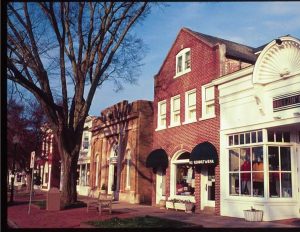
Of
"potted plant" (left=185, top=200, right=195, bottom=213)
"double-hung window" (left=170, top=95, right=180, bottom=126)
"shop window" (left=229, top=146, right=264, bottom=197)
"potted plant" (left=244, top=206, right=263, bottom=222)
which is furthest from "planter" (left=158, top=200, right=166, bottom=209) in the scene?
"potted plant" (left=244, top=206, right=263, bottom=222)

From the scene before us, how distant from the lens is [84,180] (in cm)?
3834

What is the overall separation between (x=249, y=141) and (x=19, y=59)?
1198cm

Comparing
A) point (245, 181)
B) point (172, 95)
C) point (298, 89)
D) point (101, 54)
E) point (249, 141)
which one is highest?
point (101, 54)

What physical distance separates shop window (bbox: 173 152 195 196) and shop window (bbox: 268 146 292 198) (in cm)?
566

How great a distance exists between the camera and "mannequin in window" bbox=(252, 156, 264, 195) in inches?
661

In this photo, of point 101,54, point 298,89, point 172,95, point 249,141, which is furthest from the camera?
point 172,95

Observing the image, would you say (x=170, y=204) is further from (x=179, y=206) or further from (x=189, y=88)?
(x=189, y=88)

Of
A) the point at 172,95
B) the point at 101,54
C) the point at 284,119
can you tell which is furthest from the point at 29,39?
the point at 284,119

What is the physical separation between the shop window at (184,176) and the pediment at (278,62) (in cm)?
713

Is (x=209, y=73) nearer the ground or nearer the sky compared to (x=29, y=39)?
nearer the ground

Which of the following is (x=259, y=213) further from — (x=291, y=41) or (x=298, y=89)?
(x=291, y=41)

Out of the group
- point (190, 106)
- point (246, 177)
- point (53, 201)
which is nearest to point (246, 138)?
point (246, 177)

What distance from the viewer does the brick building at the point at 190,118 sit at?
1998 cm

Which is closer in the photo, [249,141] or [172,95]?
[249,141]
